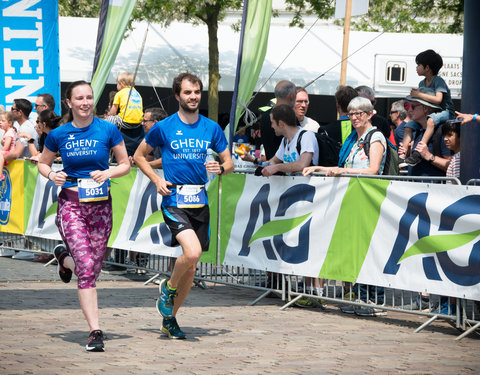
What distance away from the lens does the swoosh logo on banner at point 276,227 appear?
8.59 m

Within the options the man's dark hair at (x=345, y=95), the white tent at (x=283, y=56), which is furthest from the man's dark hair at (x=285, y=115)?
the white tent at (x=283, y=56)

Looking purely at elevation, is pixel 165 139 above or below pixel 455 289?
above

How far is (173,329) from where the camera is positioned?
694cm

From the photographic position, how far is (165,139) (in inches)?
280

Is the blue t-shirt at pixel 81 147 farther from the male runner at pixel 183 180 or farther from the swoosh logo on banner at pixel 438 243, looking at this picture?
the swoosh logo on banner at pixel 438 243

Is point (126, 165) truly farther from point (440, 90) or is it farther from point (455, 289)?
point (440, 90)

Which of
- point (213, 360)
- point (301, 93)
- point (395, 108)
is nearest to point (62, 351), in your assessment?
point (213, 360)

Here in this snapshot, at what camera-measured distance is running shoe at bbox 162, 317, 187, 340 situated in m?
6.91

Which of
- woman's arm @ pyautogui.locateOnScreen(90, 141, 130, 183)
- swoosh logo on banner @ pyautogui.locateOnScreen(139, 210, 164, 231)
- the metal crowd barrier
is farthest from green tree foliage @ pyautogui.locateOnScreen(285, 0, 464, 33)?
woman's arm @ pyautogui.locateOnScreen(90, 141, 130, 183)

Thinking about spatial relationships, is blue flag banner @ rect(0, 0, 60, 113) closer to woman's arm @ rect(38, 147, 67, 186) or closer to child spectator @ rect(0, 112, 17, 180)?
child spectator @ rect(0, 112, 17, 180)

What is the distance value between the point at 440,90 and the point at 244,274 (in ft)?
9.78

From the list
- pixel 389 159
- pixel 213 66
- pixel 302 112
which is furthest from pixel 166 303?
pixel 213 66

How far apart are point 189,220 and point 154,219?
329cm

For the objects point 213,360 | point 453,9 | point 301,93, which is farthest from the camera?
point 453,9
